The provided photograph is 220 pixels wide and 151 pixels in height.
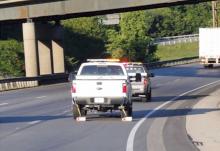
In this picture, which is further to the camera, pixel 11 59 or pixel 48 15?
pixel 11 59

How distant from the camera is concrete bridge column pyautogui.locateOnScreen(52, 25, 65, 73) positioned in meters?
63.6

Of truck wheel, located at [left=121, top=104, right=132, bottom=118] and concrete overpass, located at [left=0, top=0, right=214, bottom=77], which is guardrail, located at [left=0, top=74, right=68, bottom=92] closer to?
concrete overpass, located at [left=0, top=0, right=214, bottom=77]

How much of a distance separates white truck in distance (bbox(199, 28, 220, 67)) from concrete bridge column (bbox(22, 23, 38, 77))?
23.5 m

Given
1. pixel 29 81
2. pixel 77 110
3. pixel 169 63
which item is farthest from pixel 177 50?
pixel 77 110

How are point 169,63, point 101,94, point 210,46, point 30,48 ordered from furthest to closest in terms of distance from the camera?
A: point 169,63 → point 210,46 → point 30,48 → point 101,94

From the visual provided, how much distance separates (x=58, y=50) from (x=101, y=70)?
134 ft

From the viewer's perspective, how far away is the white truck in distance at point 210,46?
7531cm

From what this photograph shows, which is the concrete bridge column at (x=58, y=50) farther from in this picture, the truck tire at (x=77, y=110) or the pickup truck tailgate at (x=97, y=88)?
the pickup truck tailgate at (x=97, y=88)

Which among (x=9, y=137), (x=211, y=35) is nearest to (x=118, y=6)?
(x=211, y=35)

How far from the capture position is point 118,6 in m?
52.8

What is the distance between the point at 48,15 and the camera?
57.5 meters

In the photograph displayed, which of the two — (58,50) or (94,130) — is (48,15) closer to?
(58,50)

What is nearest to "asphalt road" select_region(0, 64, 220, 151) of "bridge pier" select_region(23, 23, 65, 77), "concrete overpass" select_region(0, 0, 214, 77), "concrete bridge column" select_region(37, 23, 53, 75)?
"concrete overpass" select_region(0, 0, 214, 77)

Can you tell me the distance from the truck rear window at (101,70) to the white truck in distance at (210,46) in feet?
173
